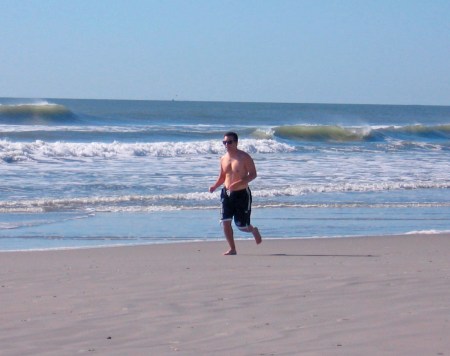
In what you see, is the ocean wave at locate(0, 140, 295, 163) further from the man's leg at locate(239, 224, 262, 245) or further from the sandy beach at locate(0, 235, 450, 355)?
the sandy beach at locate(0, 235, 450, 355)

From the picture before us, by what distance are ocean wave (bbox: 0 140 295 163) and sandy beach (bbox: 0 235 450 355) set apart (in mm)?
14677

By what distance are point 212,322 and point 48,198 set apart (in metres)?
9.18

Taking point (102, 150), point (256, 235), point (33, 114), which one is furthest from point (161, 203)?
point (33, 114)

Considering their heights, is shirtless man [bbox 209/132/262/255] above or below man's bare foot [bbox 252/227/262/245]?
above

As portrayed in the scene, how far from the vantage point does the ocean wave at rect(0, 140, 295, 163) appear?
22.7 metres

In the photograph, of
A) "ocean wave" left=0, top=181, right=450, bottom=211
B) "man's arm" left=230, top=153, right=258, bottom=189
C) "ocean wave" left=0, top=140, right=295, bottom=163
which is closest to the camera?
"man's arm" left=230, top=153, right=258, bottom=189

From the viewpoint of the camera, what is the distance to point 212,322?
5008 mm

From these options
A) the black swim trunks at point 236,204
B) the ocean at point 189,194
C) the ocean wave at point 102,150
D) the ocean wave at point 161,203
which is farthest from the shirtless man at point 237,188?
the ocean wave at point 102,150

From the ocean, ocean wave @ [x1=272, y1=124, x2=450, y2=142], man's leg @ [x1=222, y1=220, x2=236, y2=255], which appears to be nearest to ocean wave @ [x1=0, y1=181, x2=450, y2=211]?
the ocean

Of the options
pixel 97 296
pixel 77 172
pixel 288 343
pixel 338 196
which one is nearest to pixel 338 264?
pixel 97 296

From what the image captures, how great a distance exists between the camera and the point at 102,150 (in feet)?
82.6

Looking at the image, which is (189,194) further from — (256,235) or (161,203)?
(256,235)

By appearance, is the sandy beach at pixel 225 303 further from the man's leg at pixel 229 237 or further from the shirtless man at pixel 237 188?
the shirtless man at pixel 237 188

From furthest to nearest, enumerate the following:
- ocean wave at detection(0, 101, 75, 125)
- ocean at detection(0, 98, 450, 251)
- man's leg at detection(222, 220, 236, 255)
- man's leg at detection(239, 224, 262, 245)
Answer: ocean wave at detection(0, 101, 75, 125), ocean at detection(0, 98, 450, 251), man's leg at detection(239, 224, 262, 245), man's leg at detection(222, 220, 236, 255)
